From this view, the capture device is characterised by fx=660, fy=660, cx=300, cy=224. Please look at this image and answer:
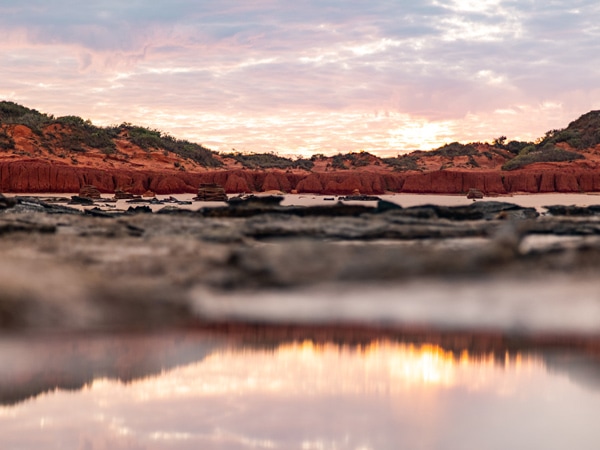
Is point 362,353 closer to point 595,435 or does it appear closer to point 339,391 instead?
point 339,391

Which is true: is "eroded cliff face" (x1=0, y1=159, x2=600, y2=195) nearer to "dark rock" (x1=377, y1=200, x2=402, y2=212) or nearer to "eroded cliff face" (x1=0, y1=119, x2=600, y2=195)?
"eroded cliff face" (x1=0, y1=119, x2=600, y2=195)

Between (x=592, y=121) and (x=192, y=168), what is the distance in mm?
41365

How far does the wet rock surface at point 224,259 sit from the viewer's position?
4.57m

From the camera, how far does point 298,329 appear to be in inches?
173

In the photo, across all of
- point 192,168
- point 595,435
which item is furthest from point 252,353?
point 192,168

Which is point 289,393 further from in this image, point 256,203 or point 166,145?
point 166,145

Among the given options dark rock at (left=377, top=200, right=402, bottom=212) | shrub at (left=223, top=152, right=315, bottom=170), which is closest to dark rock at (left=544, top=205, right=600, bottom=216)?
dark rock at (left=377, top=200, right=402, bottom=212)

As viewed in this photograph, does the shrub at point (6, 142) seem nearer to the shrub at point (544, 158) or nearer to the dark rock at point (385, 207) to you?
the shrub at point (544, 158)

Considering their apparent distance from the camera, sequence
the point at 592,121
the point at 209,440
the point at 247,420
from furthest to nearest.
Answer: the point at 592,121
the point at 247,420
the point at 209,440

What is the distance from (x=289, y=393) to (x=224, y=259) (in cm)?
164

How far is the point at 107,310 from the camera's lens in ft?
15.0

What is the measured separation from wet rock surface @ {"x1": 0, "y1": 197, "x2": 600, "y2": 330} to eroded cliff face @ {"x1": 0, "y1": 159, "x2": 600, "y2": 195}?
3406 centimetres

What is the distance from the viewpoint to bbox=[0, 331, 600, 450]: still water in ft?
9.73

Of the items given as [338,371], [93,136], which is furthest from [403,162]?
[338,371]
